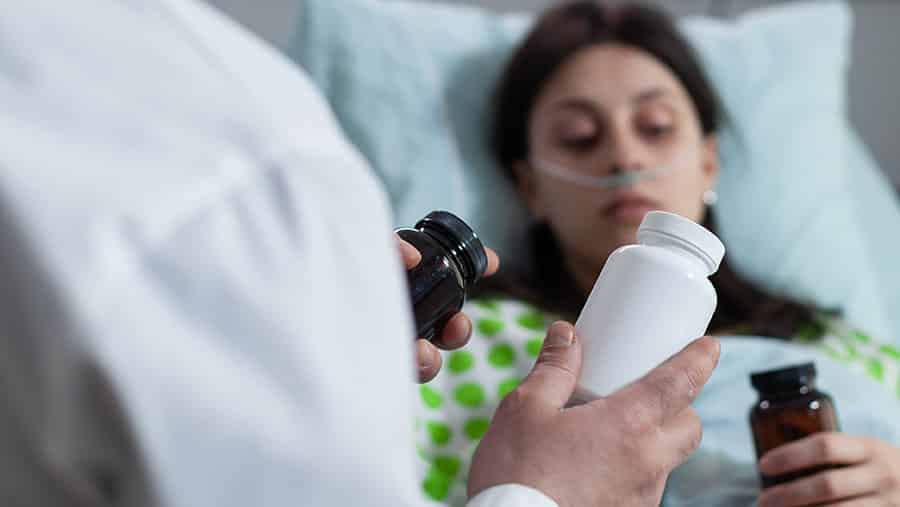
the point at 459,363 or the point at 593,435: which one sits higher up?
the point at 593,435

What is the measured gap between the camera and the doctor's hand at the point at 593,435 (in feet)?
1.44

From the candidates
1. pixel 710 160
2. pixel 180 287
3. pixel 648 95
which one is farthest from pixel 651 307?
pixel 710 160

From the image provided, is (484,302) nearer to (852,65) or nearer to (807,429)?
(807,429)

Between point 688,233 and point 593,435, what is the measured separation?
0.14 metres

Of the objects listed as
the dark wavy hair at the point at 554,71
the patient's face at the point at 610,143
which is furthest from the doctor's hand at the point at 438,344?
the dark wavy hair at the point at 554,71

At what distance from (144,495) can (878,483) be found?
717 millimetres

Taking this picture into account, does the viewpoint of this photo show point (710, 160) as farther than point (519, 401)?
Yes

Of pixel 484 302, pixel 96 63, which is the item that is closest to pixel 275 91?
pixel 96 63

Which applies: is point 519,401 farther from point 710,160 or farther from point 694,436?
point 710,160

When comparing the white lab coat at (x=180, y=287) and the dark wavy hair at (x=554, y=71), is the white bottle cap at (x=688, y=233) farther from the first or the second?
the dark wavy hair at (x=554, y=71)

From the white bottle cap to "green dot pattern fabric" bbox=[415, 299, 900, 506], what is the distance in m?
0.40

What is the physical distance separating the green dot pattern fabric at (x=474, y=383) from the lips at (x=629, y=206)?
0.15 metres

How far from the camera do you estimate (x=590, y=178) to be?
1.18 m

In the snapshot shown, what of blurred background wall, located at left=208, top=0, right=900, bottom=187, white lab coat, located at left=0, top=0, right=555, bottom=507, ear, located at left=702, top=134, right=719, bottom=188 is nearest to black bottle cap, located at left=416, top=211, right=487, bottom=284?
white lab coat, located at left=0, top=0, right=555, bottom=507
